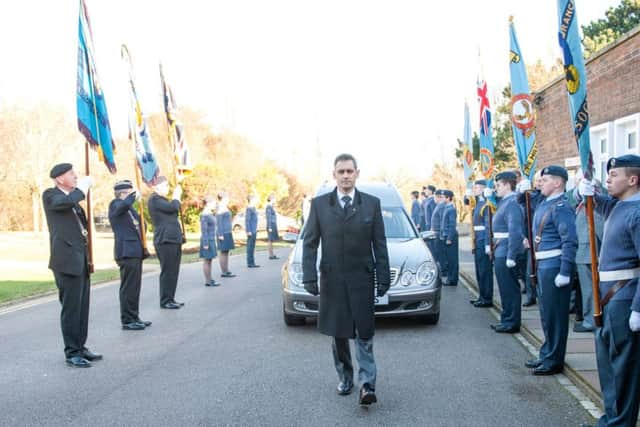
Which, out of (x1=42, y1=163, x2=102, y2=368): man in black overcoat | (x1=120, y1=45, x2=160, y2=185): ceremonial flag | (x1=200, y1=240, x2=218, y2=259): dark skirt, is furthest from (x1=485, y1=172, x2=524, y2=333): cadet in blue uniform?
(x1=200, y1=240, x2=218, y2=259): dark skirt

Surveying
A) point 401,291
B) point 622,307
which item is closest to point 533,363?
point 401,291

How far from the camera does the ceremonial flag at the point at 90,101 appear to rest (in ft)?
27.0

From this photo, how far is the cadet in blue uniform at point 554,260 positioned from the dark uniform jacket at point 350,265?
5.64 ft

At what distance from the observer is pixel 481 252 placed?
384 inches

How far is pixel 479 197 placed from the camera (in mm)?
10414

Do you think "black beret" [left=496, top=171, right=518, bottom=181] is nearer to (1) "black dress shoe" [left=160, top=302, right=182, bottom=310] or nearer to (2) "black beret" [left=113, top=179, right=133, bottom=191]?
(2) "black beret" [left=113, top=179, right=133, bottom=191]

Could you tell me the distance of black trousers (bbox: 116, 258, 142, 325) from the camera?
8812mm

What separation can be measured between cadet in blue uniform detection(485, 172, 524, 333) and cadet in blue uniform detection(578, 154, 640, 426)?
3.25 m

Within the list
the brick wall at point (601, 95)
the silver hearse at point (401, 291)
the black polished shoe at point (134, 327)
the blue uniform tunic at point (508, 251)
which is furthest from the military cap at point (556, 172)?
the brick wall at point (601, 95)

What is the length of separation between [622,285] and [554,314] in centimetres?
187

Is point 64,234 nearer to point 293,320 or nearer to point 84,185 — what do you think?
point 84,185

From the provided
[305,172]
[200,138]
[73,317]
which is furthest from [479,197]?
[305,172]

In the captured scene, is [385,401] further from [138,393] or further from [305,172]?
[305,172]

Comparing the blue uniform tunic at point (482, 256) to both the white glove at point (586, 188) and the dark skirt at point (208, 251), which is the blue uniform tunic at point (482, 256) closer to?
the white glove at point (586, 188)
